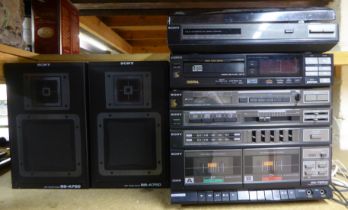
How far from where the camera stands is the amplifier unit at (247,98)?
704 mm

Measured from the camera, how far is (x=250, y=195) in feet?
2.34

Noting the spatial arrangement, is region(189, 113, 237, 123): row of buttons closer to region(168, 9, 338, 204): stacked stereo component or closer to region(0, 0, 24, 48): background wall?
region(168, 9, 338, 204): stacked stereo component

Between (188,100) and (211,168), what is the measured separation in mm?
184

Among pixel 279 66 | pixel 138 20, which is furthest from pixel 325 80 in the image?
pixel 138 20

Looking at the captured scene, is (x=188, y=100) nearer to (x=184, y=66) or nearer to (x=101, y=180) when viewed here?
(x=184, y=66)

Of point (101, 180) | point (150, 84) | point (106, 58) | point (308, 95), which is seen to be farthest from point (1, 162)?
point (308, 95)

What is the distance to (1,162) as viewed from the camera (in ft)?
3.51

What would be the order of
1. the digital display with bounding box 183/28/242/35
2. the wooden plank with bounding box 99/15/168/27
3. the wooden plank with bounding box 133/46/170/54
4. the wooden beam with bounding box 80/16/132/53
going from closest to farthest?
the digital display with bounding box 183/28/242/35 → the wooden beam with bounding box 80/16/132/53 → the wooden plank with bounding box 99/15/168/27 → the wooden plank with bounding box 133/46/170/54

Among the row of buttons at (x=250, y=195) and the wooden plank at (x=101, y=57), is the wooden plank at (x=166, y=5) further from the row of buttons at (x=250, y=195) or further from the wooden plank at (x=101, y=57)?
the row of buttons at (x=250, y=195)

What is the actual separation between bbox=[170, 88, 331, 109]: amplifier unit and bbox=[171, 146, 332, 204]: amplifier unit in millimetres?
115

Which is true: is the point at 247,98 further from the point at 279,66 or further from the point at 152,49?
the point at 152,49

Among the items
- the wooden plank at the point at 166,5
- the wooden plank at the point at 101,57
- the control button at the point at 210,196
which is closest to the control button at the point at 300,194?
the control button at the point at 210,196

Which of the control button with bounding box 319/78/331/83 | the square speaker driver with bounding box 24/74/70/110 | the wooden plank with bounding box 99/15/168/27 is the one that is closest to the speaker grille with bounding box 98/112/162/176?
the square speaker driver with bounding box 24/74/70/110

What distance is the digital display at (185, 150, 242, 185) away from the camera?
708 millimetres
